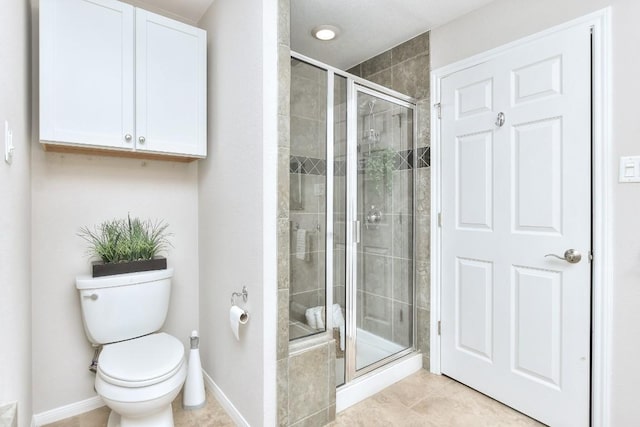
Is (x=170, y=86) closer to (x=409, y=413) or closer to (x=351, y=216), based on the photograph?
(x=351, y=216)

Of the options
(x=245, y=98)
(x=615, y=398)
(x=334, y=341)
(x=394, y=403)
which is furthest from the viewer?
(x=394, y=403)

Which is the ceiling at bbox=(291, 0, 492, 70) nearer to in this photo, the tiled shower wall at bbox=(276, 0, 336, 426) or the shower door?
the shower door

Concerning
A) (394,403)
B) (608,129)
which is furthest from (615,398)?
(608,129)

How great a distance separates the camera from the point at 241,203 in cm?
172

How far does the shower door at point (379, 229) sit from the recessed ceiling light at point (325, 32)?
1.76ft

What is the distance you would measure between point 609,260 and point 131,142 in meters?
2.40

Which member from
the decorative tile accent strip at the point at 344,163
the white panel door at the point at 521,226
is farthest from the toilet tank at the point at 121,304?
the white panel door at the point at 521,226

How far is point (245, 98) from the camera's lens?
1675 mm

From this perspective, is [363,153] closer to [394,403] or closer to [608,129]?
A: [608,129]

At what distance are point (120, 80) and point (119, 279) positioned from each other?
40.6 inches

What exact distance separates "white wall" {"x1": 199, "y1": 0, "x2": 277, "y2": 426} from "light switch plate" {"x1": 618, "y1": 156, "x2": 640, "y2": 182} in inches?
61.3

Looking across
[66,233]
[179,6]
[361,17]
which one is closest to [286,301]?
[66,233]

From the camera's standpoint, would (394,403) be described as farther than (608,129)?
Yes

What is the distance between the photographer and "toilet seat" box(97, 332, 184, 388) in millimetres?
1461
